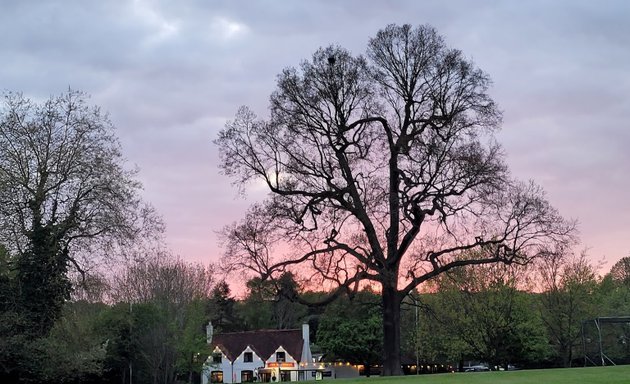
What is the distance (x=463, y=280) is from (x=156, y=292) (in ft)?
80.1

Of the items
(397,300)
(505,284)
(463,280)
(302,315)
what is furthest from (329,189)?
(302,315)

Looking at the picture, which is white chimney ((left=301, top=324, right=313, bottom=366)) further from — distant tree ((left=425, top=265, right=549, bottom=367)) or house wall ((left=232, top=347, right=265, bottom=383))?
distant tree ((left=425, top=265, right=549, bottom=367))

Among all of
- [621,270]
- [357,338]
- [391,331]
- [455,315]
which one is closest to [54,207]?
[391,331]

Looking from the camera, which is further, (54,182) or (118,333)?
(118,333)

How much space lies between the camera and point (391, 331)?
2980cm

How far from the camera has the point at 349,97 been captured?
30.4m

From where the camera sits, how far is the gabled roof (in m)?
78.6

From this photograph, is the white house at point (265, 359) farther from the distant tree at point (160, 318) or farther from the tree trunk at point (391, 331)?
the tree trunk at point (391, 331)

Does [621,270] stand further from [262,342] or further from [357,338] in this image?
[262,342]

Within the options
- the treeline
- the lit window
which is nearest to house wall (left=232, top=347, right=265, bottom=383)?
the lit window

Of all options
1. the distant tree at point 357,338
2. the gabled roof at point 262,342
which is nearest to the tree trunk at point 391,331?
the distant tree at point 357,338

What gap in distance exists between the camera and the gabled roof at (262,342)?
7862 cm

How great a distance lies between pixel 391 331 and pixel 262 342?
174ft

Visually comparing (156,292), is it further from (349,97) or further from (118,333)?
(349,97)
